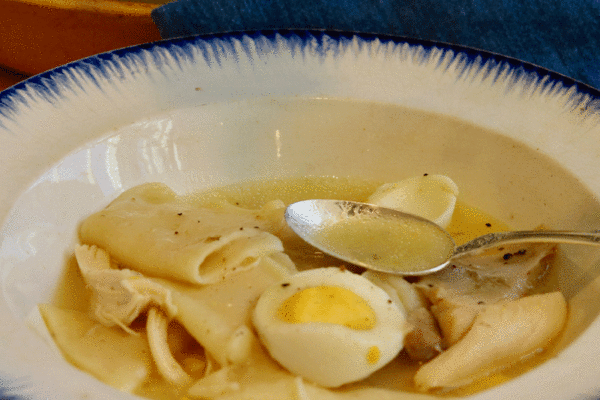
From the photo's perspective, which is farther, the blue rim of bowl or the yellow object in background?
the yellow object in background

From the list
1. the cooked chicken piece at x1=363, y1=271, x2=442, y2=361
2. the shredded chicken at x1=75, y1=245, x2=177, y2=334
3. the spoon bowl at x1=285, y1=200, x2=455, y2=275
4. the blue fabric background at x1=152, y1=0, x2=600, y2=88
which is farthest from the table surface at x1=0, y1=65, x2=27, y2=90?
the cooked chicken piece at x1=363, y1=271, x2=442, y2=361

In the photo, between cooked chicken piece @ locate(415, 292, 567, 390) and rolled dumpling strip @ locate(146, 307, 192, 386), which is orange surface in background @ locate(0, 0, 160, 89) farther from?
cooked chicken piece @ locate(415, 292, 567, 390)

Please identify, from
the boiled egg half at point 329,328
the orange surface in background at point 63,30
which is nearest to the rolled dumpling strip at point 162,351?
the boiled egg half at point 329,328

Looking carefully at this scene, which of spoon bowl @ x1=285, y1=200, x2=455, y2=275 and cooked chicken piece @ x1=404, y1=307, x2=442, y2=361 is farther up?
spoon bowl @ x1=285, y1=200, x2=455, y2=275

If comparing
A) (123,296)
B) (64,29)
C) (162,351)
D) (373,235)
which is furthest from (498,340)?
(64,29)

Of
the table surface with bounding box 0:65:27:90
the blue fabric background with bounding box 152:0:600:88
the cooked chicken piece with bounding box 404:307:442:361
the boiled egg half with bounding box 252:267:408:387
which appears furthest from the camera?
the table surface with bounding box 0:65:27:90

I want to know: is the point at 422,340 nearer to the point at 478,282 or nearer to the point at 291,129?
the point at 478,282
